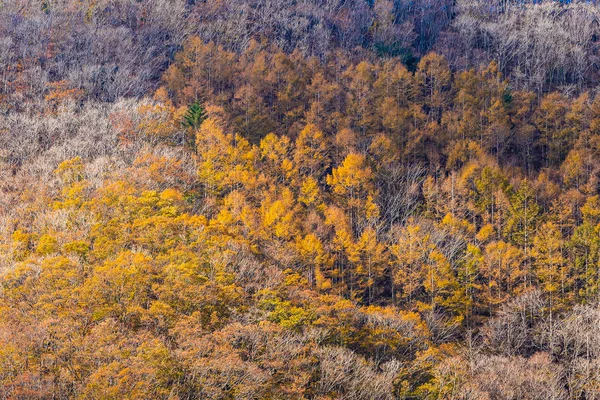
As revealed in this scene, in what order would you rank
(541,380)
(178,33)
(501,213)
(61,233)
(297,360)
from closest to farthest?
(297,360) → (541,380) → (61,233) → (501,213) → (178,33)

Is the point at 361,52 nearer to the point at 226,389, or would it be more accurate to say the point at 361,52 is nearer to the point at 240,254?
the point at 240,254

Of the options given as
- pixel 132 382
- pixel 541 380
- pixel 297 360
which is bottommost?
pixel 541 380

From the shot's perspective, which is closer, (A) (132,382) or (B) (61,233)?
(A) (132,382)

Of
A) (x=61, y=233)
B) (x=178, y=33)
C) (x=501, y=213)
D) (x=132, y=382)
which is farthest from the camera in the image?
(x=178, y=33)

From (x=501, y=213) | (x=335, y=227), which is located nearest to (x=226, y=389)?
(x=335, y=227)

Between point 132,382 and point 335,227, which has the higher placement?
point 132,382

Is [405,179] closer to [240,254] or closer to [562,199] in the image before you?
[562,199]

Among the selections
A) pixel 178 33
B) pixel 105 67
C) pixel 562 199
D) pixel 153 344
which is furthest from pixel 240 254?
pixel 178 33
